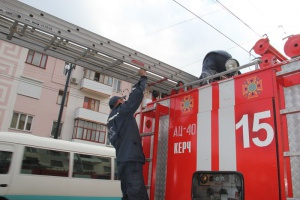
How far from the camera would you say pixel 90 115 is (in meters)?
22.1

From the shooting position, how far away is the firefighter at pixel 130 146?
10.4ft

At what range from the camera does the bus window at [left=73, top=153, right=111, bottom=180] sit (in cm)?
732

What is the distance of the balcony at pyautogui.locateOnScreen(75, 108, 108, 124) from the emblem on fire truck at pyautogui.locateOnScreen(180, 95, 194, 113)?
62.1 feet

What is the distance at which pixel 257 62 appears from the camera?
9.73ft

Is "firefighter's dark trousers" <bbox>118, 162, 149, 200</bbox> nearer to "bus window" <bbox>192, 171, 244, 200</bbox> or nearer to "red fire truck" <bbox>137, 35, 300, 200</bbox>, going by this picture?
"red fire truck" <bbox>137, 35, 300, 200</bbox>

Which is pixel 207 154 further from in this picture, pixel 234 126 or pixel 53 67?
pixel 53 67

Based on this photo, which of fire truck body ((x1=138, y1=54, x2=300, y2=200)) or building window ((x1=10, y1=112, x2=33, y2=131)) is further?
building window ((x1=10, y1=112, x2=33, y2=131))

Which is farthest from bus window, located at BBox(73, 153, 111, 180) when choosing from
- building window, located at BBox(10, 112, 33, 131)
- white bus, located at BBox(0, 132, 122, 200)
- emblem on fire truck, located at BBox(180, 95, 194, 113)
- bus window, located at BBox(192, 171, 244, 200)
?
building window, located at BBox(10, 112, 33, 131)

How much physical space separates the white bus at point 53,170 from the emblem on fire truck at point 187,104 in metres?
4.64

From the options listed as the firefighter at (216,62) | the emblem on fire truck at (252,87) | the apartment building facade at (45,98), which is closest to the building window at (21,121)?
the apartment building facade at (45,98)

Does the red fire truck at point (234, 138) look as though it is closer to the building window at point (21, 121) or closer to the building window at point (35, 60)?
the building window at point (21, 121)

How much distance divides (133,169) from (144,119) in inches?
33.9

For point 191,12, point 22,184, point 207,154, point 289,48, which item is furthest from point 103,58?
point 22,184

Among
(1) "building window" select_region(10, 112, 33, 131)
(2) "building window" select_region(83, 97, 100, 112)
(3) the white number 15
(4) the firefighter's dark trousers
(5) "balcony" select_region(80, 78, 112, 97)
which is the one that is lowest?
(4) the firefighter's dark trousers
